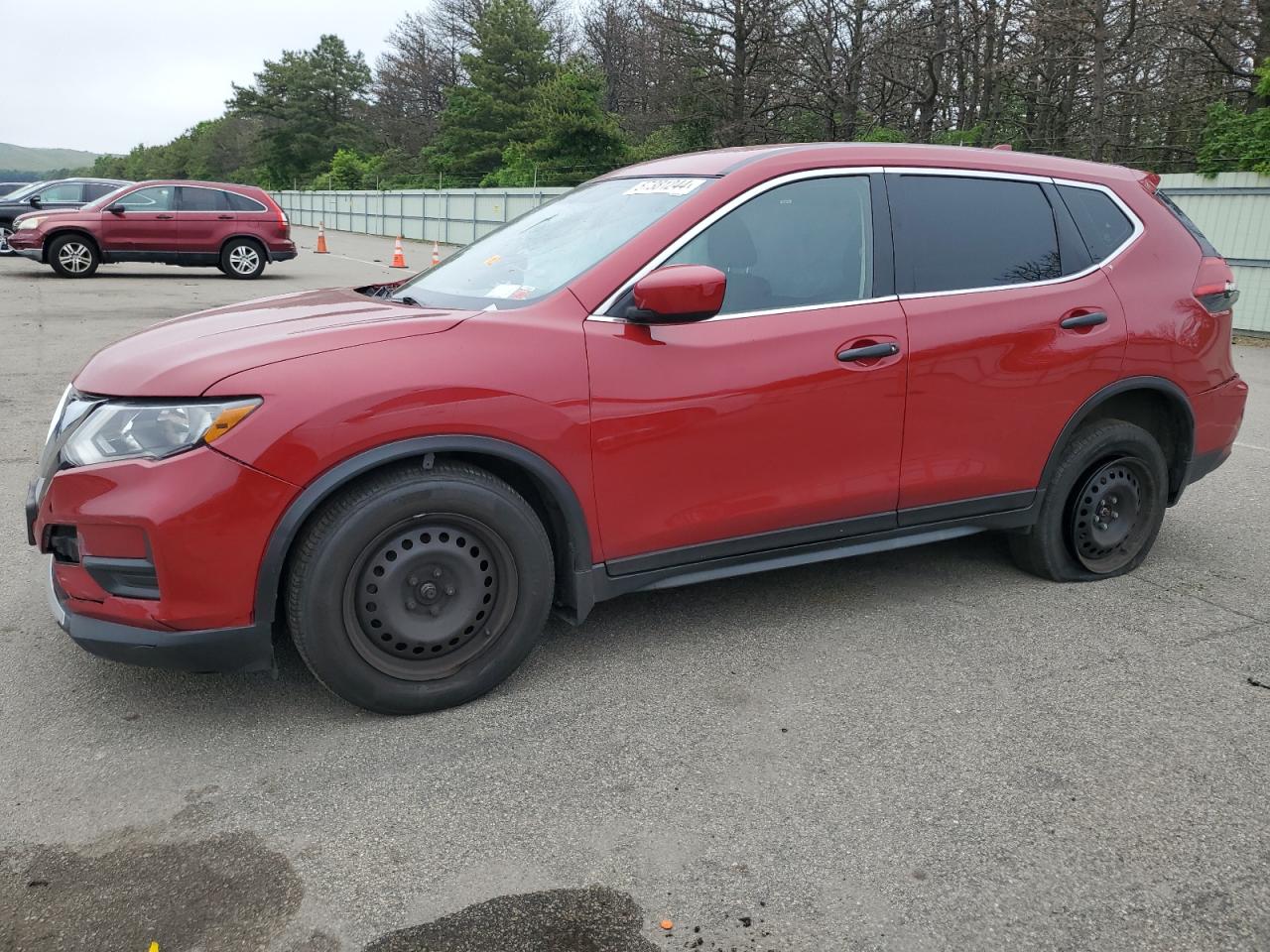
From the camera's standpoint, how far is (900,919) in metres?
2.41

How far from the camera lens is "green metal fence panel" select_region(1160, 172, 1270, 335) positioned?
15.1 m

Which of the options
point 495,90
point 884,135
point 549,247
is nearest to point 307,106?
point 495,90

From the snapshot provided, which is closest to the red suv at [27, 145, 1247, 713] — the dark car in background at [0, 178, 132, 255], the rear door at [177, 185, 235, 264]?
the rear door at [177, 185, 235, 264]

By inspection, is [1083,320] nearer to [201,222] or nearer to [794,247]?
[794,247]

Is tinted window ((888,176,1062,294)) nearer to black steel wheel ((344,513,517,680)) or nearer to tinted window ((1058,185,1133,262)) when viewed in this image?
tinted window ((1058,185,1133,262))

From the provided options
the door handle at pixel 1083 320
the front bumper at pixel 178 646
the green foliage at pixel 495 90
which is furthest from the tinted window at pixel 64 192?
the green foliage at pixel 495 90

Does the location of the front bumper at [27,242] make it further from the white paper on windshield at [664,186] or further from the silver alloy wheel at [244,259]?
the white paper on windshield at [664,186]

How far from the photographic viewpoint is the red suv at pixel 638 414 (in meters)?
2.97

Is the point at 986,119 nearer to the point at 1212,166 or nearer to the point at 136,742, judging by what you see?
the point at 1212,166

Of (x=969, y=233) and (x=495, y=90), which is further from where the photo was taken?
(x=495, y=90)

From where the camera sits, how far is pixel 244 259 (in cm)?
1902

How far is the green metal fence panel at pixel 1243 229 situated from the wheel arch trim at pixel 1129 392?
12.3 m

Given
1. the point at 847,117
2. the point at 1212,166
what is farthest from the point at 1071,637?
the point at 847,117

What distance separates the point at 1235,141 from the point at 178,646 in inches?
678
